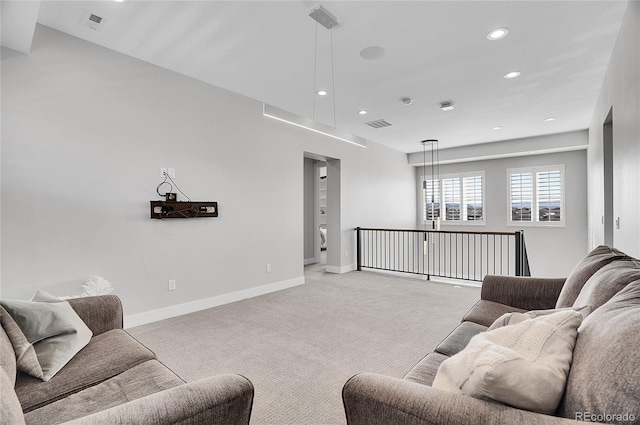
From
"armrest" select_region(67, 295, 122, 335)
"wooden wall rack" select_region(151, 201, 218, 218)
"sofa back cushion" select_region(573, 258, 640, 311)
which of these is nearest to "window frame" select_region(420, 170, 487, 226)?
"wooden wall rack" select_region(151, 201, 218, 218)

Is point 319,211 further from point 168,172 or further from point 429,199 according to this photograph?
point 168,172

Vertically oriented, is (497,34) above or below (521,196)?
above

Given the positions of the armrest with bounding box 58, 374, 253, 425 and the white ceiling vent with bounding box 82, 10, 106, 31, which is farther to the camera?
the white ceiling vent with bounding box 82, 10, 106, 31

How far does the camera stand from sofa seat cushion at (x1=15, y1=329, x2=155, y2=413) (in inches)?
52.7

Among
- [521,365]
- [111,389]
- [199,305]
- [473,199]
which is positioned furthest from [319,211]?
[521,365]

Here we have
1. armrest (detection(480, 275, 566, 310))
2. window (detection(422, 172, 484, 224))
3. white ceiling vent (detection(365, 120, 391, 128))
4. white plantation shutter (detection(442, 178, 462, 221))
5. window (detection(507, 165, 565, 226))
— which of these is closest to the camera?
armrest (detection(480, 275, 566, 310))

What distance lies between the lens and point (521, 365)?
84cm

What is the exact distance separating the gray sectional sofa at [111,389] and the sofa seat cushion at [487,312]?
1.57 metres

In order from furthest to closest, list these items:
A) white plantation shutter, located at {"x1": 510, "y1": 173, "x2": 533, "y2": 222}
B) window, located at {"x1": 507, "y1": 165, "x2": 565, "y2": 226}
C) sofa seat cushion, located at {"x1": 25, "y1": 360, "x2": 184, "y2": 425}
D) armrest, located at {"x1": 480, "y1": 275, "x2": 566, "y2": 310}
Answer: white plantation shutter, located at {"x1": 510, "y1": 173, "x2": 533, "y2": 222} < window, located at {"x1": 507, "y1": 165, "x2": 565, "y2": 226} < armrest, located at {"x1": 480, "y1": 275, "x2": 566, "y2": 310} < sofa seat cushion, located at {"x1": 25, "y1": 360, "x2": 184, "y2": 425}

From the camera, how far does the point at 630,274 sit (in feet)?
4.15

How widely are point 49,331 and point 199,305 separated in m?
2.38

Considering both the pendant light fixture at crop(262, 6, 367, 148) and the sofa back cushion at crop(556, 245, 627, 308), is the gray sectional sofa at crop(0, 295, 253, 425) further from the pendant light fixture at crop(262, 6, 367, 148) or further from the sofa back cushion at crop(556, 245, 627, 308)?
the pendant light fixture at crop(262, 6, 367, 148)

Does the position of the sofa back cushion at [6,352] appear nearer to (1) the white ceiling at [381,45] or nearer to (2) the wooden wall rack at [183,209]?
(2) the wooden wall rack at [183,209]

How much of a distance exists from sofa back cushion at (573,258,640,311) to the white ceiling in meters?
2.23
